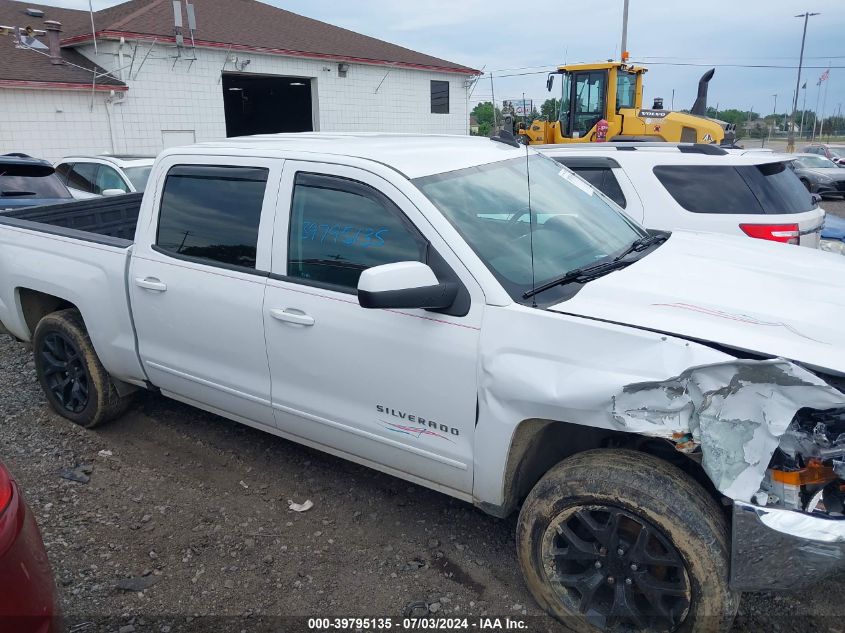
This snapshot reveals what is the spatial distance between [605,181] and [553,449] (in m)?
3.73

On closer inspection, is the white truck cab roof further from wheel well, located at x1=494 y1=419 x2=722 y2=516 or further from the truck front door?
wheel well, located at x1=494 y1=419 x2=722 y2=516

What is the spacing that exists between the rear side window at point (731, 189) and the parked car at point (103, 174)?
731cm

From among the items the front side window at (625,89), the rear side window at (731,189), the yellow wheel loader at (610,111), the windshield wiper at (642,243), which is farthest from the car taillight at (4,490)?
the front side window at (625,89)

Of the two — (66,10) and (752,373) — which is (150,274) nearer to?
(752,373)

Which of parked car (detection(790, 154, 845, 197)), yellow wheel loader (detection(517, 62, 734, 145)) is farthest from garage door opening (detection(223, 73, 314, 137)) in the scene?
parked car (detection(790, 154, 845, 197))

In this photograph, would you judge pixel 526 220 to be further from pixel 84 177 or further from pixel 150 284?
pixel 84 177

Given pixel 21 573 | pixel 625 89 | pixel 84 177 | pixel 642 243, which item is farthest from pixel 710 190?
pixel 625 89

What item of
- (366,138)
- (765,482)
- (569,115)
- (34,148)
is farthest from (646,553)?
(34,148)

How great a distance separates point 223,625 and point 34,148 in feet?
51.3

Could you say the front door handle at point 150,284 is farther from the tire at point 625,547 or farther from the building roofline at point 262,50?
the building roofline at point 262,50

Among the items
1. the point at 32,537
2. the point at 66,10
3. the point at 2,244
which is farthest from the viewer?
the point at 66,10

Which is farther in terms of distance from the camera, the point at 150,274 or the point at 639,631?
the point at 150,274

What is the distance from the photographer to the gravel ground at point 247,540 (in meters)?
2.96

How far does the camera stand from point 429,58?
82.0 ft
